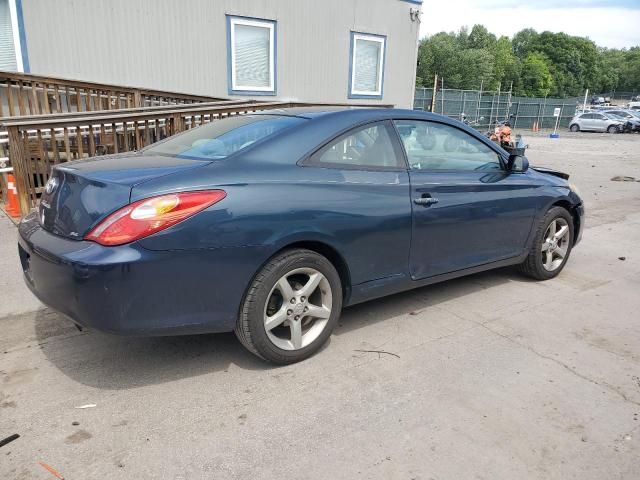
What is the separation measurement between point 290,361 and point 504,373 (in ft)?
4.32

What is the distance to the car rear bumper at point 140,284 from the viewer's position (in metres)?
2.59

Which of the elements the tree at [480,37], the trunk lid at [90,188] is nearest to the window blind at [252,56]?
the trunk lid at [90,188]

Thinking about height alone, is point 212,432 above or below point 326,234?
below

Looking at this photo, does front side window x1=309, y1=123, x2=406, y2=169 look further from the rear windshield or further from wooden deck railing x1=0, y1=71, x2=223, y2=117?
wooden deck railing x1=0, y1=71, x2=223, y2=117

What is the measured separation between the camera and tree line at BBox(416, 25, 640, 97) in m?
66.4

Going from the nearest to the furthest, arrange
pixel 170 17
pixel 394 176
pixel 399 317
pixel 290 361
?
pixel 290 361 → pixel 394 176 → pixel 399 317 → pixel 170 17

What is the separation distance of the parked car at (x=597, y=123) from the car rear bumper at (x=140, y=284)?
39622 mm

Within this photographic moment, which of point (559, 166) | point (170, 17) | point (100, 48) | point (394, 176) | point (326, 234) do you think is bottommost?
point (559, 166)

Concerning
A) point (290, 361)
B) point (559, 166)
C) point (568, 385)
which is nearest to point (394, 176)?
point (290, 361)

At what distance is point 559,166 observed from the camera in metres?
15.1

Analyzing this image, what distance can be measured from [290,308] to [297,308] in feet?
0.17

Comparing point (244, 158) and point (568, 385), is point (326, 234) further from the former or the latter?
point (568, 385)

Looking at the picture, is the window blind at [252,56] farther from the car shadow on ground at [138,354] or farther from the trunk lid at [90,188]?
the trunk lid at [90,188]

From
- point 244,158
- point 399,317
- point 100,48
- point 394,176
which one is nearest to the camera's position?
point 244,158
